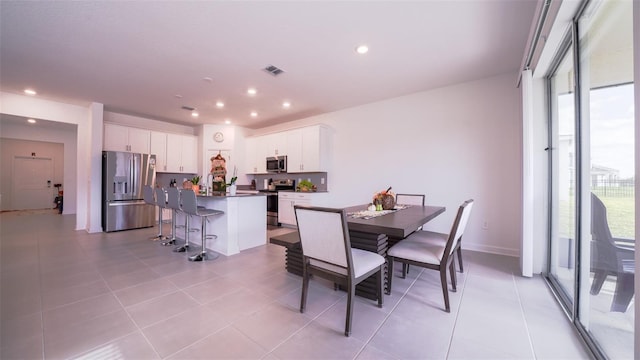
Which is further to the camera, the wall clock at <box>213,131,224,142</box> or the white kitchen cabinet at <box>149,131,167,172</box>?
the wall clock at <box>213,131,224,142</box>

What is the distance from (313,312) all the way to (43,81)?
5.30 meters

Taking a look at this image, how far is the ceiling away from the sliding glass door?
798 mm

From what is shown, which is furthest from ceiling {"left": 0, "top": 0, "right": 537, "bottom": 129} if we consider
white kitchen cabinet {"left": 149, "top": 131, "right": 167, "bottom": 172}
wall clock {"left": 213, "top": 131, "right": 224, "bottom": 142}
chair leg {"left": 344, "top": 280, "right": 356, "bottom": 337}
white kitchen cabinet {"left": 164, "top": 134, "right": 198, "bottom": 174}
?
chair leg {"left": 344, "top": 280, "right": 356, "bottom": 337}

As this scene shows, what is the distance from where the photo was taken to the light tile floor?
57.0 inches

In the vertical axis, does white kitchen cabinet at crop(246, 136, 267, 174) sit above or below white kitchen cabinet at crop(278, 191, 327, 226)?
above

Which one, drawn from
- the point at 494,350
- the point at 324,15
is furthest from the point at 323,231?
the point at 324,15

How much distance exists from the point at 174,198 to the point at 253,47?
237 cm

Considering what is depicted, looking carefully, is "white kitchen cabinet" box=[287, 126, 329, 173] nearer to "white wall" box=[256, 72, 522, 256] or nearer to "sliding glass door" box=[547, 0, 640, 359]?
"white wall" box=[256, 72, 522, 256]

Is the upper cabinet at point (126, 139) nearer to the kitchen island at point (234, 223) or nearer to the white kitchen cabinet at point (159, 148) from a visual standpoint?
the white kitchen cabinet at point (159, 148)

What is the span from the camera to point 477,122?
138 inches

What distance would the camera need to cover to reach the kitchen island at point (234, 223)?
3.30m

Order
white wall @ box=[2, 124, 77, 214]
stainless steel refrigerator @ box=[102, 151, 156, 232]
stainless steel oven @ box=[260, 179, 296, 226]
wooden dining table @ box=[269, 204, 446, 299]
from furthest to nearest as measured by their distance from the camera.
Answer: white wall @ box=[2, 124, 77, 214], stainless steel oven @ box=[260, 179, 296, 226], stainless steel refrigerator @ box=[102, 151, 156, 232], wooden dining table @ box=[269, 204, 446, 299]

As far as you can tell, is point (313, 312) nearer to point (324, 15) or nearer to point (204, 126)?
point (324, 15)

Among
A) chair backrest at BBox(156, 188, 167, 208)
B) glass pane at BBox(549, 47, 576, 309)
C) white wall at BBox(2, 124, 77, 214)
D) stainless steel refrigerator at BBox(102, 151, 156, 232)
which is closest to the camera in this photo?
glass pane at BBox(549, 47, 576, 309)
